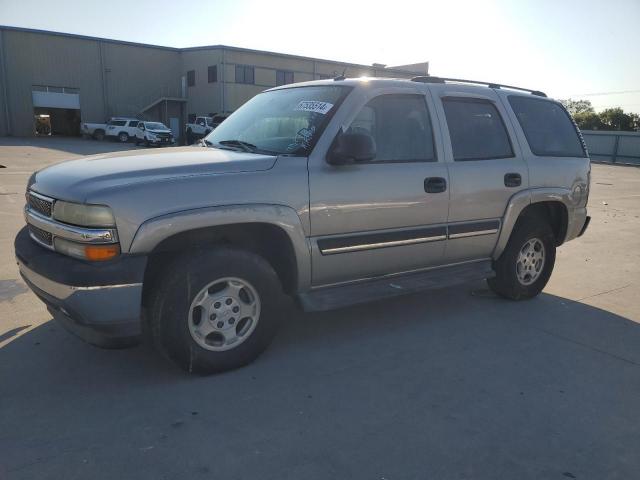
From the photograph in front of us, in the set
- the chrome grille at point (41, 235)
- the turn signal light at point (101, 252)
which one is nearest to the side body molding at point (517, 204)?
the turn signal light at point (101, 252)

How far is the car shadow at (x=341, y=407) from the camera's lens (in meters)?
2.46

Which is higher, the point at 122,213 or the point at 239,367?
the point at 122,213

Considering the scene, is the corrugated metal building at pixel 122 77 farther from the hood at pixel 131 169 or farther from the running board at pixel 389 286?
the hood at pixel 131 169

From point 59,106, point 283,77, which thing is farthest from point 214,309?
point 59,106

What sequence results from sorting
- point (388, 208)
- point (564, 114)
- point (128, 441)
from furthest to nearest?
1. point (564, 114)
2. point (388, 208)
3. point (128, 441)

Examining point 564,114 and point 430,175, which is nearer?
point 430,175

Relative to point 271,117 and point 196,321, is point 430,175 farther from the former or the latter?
point 196,321

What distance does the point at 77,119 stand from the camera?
4047 cm

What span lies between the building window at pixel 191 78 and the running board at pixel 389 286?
40.7 meters

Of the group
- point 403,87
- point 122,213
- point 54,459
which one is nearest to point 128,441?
point 54,459

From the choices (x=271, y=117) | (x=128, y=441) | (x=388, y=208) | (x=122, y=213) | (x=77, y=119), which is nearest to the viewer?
(x=128, y=441)

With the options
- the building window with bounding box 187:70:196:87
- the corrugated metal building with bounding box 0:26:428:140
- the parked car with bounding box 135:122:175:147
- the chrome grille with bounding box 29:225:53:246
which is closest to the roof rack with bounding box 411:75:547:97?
the chrome grille with bounding box 29:225:53:246

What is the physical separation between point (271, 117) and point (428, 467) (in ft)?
9.03

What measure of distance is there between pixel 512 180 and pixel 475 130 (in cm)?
57
